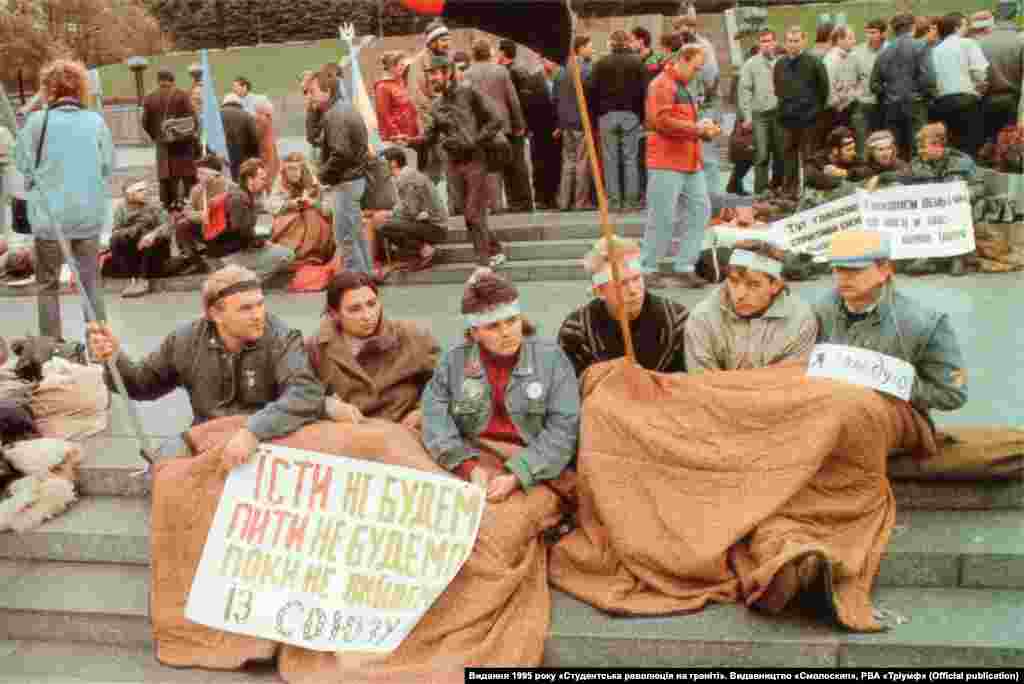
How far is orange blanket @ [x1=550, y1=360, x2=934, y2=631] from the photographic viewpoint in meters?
4.55

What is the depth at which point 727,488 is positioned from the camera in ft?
15.4

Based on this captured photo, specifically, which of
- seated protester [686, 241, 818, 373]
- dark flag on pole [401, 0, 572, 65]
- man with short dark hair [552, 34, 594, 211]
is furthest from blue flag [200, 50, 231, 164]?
seated protester [686, 241, 818, 373]

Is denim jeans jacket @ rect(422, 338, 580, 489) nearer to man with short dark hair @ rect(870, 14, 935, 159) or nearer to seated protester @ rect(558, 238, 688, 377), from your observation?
seated protester @ rect(558, 238, 688, 377)

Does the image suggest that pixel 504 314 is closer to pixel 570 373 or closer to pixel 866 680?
pixel 570 373

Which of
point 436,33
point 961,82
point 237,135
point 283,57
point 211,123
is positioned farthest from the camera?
point 283,57

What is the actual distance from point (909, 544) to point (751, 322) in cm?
106

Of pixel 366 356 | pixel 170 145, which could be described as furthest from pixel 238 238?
pixel 366 356

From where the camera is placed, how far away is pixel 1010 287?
9.02 m

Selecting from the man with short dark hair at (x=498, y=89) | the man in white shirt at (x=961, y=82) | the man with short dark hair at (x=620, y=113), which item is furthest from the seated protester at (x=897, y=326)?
the man in white shirt at (x=961, y=82)

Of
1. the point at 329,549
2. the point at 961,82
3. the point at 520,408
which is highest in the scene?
the point at 961,82

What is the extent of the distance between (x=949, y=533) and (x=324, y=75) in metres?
7.23

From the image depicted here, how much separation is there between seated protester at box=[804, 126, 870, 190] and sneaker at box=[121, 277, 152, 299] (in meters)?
5.76

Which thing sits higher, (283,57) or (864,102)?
(283,57)

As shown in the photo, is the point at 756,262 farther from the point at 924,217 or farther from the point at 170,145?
the point at 170,145
